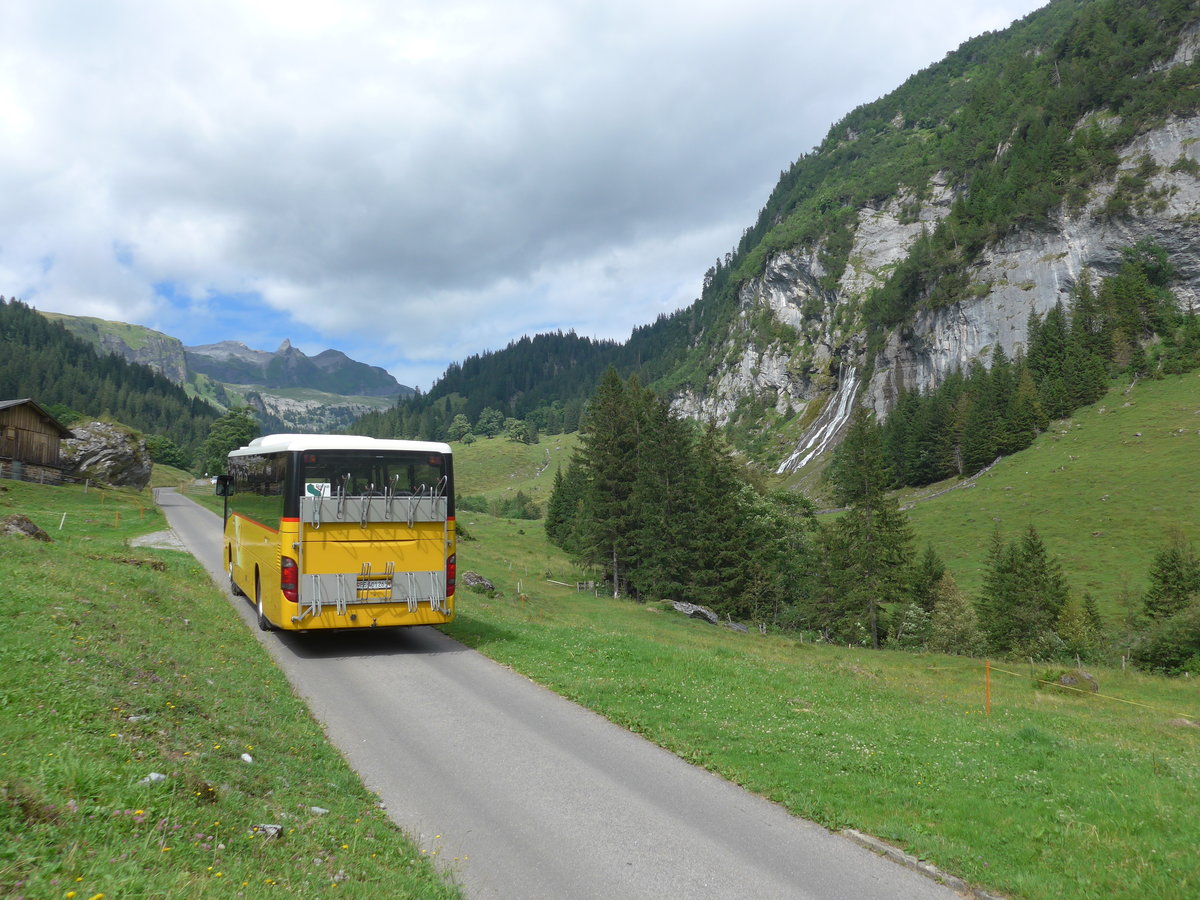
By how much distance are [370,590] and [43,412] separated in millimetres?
61312

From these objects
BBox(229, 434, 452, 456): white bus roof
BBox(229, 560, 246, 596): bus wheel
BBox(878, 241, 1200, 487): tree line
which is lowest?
BBox(229, 560, 246, 596): bus wheel

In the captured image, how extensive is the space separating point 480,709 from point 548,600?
28430mm

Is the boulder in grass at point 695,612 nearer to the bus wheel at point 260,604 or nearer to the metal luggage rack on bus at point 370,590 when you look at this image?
the metal luggage rack on bus at point 370,590

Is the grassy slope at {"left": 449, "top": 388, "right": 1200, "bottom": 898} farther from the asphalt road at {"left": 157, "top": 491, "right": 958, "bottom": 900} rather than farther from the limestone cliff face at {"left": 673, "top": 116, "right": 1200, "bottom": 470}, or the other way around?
the limestone cliff face at {"left": 673, "top": 116, "right": 1200, "bottom": 470}

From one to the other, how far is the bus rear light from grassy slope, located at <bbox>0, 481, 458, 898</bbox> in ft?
5.56

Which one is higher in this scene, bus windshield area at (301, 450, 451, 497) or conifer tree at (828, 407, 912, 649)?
bus windshield area at (301, 450, 451, 497)

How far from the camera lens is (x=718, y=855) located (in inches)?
296

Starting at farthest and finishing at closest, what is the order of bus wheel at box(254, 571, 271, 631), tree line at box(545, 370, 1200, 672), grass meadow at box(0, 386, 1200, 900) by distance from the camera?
tree line at box(545, 370, 1200, 672), bus wheel at box(254, 571, 271, 631), grass meadow at box(0, 386, 1200, 900)

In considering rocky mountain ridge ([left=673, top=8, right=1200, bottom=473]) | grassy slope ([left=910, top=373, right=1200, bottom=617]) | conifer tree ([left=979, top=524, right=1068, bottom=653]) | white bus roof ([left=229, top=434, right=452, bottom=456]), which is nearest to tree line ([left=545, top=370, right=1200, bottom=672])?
conifer tree ([left=979, top=524, right=1068, bottom=653])

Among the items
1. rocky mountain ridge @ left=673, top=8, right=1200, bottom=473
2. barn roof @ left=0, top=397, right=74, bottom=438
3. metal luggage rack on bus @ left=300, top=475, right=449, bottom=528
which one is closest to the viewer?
metal luggage rack on bus @ left=300, top=475, right=449, bottom=528

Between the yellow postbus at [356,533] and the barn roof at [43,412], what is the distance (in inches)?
2126

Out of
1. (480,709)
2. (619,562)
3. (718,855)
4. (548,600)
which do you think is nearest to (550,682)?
(480,709)

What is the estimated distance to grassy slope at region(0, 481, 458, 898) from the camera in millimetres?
4996

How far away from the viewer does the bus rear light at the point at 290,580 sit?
52.4 feet
